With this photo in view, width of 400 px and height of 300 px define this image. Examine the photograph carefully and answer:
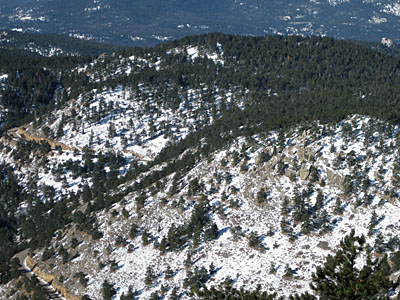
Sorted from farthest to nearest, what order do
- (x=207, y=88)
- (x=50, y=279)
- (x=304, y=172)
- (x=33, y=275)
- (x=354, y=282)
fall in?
(x=207, y=88)
(x=33, y=275)
(x=304, y=172)
(x=50, y=279)
(x=354, y=282)

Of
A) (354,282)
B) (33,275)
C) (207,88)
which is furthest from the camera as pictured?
(207,88)

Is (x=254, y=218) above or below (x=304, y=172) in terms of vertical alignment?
below

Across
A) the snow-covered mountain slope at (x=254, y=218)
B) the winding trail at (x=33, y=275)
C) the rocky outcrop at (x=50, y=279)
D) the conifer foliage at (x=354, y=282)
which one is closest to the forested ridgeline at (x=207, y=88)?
the winding trail at (x=33, y=275)

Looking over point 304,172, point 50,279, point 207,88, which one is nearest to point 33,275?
point 50,279

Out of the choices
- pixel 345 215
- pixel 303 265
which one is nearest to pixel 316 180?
pixel 345 215

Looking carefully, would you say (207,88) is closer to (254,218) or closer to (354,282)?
(254,218)

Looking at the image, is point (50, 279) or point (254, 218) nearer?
point (254, 218)

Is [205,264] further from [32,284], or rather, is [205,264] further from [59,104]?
[59,104]

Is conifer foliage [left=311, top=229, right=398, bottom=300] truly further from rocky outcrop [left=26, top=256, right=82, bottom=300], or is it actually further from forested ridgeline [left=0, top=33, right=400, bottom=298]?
forested ridgeline [left=0, top=33, right=400, bottom=298]

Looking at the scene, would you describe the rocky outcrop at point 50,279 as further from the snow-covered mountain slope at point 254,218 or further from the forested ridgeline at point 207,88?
the forested ridgeline at point 207,88
